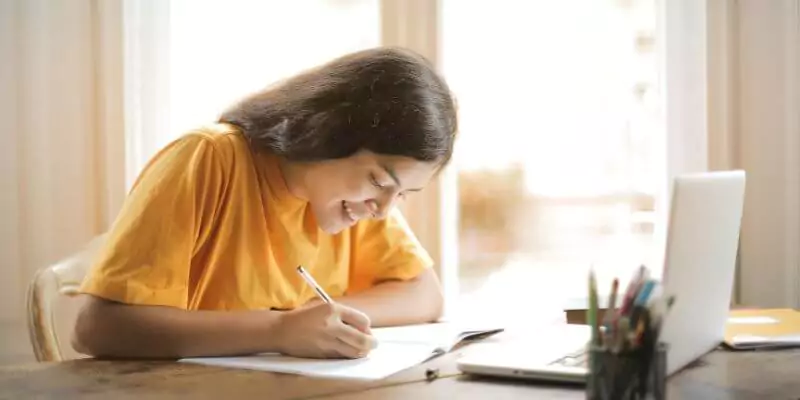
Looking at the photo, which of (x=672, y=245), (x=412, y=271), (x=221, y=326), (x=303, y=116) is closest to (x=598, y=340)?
(x=672, y=245)

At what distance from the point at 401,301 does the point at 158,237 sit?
1.71 ft

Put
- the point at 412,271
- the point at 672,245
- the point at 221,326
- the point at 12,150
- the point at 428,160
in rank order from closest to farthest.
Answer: the point at 672,245
the point at 221,326
the point at 428,160
the point at 412,271
the point at 12,150

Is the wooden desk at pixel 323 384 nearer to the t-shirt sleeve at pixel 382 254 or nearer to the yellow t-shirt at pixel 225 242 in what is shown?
the yellow t-shirt at pixel 225 242

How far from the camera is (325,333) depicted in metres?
1.38

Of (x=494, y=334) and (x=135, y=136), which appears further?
(x=135, y=136)

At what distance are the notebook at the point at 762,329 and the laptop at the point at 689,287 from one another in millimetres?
41

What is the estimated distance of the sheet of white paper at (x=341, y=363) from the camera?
127cm

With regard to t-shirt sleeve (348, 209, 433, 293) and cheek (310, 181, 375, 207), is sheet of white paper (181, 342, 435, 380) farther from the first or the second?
t-shirt sleeve (348, 209, 433, 293)

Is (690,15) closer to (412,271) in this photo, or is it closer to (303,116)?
(412,271)

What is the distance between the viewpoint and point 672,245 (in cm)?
105

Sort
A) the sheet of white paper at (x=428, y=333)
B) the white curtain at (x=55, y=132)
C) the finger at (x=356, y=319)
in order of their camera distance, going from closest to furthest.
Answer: the finger at (x=356, y=319), the sheet of white paper at (x=428, y=333), the white curtain at (x=55, y=132)

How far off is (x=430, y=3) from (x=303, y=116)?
861 millimetres

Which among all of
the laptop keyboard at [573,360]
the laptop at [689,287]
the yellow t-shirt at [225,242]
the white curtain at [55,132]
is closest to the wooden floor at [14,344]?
the white curtain at [55,132]

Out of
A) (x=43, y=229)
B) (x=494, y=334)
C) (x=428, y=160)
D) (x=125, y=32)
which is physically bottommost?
(x=494, y=334)
